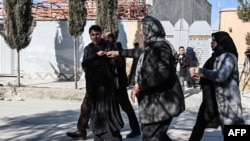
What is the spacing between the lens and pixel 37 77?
52.1 feet

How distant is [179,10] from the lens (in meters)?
22.3

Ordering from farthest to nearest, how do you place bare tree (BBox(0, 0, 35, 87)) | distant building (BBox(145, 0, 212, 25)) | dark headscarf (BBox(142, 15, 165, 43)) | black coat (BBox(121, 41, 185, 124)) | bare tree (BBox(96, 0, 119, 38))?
distant building (BBox(145, 0, 212, 25)) < bare tree (BBox(96, 0, 119, 38)) < bare tree (BBox(0, 0, 35, 87)) < dark headscarf (BBox(142, 15, 165, 43)) < black coat (BBox(121, 41, 185, 124))

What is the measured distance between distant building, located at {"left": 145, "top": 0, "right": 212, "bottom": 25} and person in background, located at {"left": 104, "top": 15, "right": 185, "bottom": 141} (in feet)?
39.3

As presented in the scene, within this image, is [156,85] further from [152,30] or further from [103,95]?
[103,95]

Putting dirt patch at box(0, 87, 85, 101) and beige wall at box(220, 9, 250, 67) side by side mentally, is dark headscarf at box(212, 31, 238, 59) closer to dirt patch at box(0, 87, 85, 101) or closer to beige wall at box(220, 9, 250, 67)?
dirt patch at box(0, 87, 85, 101)

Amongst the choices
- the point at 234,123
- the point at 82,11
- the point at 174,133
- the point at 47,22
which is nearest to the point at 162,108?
the point at 234,123

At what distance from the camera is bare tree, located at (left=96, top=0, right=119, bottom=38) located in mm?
12578

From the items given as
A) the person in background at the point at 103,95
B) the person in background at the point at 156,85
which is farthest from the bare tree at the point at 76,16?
the person in background at the point at 156,85

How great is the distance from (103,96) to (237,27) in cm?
1082

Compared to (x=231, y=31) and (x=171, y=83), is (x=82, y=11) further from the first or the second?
(x=171, y=83)

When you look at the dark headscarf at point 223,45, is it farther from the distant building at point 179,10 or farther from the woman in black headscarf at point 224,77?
the distant building at point 179,10

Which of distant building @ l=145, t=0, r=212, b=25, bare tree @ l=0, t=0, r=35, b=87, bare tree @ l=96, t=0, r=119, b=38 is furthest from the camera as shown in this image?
distant building @ l=145, t=0, r=212, b=25

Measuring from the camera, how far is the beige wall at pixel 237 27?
14336mm

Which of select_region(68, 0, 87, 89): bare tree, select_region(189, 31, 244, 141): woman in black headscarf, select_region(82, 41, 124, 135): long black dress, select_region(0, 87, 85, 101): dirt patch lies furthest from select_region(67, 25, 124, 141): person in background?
select_region(68, 0, 87, 89): bare tree
